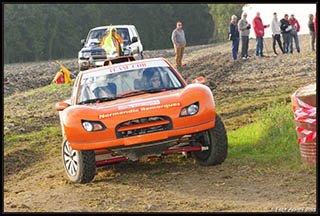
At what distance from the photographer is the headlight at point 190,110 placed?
8148 mm

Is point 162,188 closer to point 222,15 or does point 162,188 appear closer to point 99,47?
point 99,47

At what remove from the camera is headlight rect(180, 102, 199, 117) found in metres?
8.15

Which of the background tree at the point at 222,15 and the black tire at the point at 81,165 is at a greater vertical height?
the black tire at the point at 81,165

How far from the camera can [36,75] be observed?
34.4m

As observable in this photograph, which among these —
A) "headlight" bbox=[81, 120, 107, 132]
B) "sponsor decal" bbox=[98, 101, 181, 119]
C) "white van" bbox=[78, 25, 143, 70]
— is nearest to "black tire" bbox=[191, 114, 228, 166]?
"sponsor decal" bbox=[98, 101, 181, 119]

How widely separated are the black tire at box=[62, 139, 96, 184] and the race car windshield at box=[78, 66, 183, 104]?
953 mm

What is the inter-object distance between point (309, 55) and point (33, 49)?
159 feet

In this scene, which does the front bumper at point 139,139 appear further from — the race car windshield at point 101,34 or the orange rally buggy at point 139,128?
the race car windshield at point 101,34

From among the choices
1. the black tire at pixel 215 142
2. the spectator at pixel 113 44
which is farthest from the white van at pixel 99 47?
the black tire at pixel 215 142

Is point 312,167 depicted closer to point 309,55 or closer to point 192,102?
point 192,102

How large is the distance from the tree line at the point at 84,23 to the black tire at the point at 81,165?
58679mm

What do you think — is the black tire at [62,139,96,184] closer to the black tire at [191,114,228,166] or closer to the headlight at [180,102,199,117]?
the headlight at [180,102,199,117]

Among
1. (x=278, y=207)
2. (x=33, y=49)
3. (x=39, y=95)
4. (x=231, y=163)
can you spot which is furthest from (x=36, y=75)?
(x=33, y=49)

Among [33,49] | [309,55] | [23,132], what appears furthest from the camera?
[33,49]
